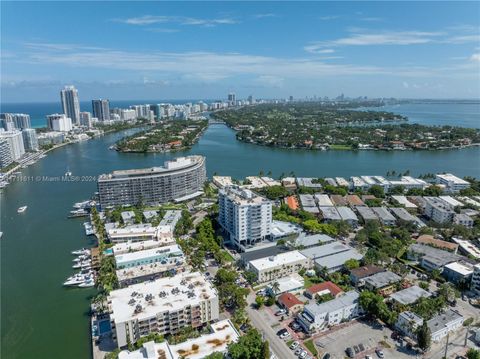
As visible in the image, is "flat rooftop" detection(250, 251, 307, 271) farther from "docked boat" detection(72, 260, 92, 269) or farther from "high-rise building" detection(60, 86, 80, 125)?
"high-rise building" detection(60, 86, 80, 125)

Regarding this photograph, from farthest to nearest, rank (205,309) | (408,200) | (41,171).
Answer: (41,171), (408,200), (205,309)

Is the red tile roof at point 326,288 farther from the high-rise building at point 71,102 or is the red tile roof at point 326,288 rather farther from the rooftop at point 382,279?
the high-rise building at point 71,102

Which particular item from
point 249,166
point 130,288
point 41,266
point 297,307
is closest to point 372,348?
point 297,307

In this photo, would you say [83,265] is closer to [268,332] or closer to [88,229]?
[88,229]

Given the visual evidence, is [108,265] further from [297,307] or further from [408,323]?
[408,323]

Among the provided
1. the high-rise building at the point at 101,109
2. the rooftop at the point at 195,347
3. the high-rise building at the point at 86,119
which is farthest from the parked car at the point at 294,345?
the high-rise building at the point at 101,109

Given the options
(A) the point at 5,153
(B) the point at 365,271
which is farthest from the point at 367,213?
(A) the point at 5,153
